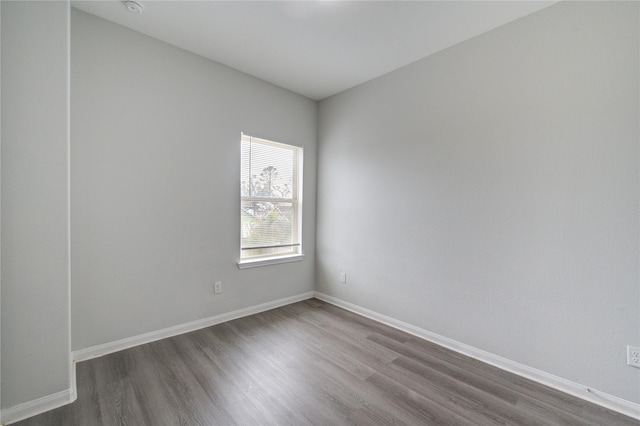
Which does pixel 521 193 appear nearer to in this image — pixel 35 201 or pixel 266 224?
pixel 266 224

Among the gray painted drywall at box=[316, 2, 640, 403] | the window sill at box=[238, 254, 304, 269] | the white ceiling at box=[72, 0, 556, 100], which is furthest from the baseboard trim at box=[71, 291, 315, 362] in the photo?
the white ceiling at box=[72, 0, 556, 100]

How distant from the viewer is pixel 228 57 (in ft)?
8.89

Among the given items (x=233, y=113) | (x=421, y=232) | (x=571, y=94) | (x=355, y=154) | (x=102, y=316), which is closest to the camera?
(x=571, y=94)

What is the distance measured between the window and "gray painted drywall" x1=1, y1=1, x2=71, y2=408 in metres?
1.57

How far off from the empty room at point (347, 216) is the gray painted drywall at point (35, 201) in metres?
0.01

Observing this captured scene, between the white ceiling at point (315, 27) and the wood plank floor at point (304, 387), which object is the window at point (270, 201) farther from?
the wood plank floor at point (304, 387)

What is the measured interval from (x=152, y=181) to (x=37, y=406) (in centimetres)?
167

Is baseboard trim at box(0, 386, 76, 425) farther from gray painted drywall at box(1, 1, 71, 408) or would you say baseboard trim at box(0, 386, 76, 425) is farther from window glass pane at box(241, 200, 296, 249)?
window glass pane at box(241, 200, 296, 249)

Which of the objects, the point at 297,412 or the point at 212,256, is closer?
the point at 297,412

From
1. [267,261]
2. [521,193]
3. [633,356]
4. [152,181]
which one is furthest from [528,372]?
[152,181]

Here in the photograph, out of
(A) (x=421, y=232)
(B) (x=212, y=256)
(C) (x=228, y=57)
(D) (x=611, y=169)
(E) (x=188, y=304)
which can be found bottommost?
(E) (x=188, y=304)

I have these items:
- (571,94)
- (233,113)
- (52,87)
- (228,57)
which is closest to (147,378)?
(52,87)

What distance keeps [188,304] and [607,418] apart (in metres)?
3.24

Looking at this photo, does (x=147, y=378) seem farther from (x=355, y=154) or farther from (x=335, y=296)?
(x=355, y=154)
